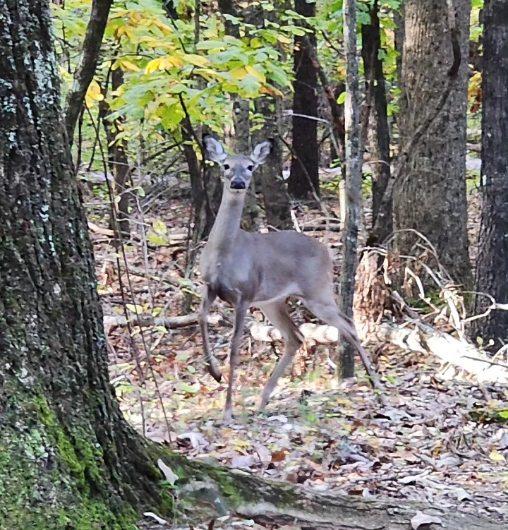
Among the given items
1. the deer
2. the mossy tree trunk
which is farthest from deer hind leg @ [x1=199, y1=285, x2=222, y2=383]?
the mossy tree trunk

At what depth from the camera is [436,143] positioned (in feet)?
33.1

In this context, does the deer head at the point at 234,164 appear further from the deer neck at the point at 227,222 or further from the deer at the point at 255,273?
the deer neck at the point at 227,222

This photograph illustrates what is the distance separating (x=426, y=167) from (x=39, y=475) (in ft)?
25.5

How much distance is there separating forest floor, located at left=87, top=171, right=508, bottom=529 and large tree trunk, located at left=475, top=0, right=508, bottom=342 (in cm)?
71

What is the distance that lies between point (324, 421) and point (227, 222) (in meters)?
1.85

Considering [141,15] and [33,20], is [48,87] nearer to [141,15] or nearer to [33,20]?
[33,20]

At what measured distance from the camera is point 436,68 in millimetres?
10008

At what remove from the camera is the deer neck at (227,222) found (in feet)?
24.6

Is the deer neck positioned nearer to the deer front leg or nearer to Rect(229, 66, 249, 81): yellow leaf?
the deer front leg

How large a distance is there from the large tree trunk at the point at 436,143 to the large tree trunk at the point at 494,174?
1767 mm

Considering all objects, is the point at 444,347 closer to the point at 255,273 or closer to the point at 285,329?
the point at 285,329

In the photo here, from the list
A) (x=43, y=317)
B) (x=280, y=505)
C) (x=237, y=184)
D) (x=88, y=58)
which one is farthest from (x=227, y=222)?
(x=43, y=317)

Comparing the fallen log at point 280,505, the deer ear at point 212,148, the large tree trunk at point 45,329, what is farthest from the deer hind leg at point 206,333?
the large tree trunk at point 45,329

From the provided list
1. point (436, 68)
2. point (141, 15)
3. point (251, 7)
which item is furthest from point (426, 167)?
point (141, 15)
